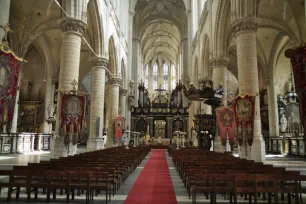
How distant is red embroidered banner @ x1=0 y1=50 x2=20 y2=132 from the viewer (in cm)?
661

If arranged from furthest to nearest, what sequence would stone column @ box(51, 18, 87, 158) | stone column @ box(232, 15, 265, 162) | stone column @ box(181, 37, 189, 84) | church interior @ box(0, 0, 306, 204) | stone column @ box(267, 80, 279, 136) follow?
stone column @ box(181, 37, 189, 84) < stone column @ box(267, 80, 279, 136) < stone column @ box(51, 18, 87, 158) < stone column @ box(232, 15, 265, 162) < church interior @ box(0, 0, 306, 204)

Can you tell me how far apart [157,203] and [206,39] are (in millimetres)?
17495

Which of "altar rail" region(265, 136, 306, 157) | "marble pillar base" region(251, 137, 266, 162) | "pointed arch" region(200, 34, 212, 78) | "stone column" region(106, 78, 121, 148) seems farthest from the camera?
"pointed arch" region(200, 34, 212, 78)

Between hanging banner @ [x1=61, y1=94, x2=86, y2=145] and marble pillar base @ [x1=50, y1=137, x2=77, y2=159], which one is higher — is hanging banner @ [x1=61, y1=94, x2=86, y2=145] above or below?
above

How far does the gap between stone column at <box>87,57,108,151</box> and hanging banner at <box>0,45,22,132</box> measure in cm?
812

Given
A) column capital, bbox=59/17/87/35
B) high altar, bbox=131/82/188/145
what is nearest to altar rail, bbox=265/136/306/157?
column capital, bbox=59/17/87/35

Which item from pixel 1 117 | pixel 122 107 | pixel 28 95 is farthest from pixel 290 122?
pixel 28 95

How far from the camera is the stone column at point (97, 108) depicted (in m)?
15.0

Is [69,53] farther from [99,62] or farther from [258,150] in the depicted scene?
[258,150]

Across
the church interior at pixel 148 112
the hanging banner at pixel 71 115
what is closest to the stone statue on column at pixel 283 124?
the church interior at pixel 148 112

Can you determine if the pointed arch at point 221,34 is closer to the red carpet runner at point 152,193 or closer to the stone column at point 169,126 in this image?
the red carpet runner at point 152,193

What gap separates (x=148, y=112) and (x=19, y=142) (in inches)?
760

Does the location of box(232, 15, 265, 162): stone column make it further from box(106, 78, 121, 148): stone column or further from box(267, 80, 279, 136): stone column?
box(267, 80, 279, 136): stone column

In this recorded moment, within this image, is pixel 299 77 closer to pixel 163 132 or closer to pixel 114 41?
pixel 114 41
